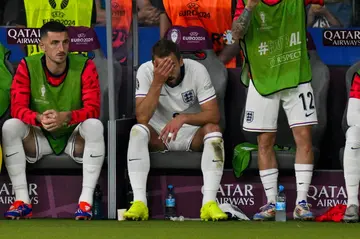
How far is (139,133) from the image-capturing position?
9977 millimetres

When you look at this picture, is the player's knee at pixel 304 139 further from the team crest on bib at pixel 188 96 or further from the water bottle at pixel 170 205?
the water bottle at pixel 170 205

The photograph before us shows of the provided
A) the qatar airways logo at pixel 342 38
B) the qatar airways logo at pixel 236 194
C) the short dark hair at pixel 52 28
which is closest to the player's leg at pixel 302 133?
the qatar airways logo at pixel 236 194

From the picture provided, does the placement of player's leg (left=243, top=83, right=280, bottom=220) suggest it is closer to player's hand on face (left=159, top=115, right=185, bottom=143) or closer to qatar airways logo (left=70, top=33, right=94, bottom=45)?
player's hand on face (left=159, top=115, right=185, bottom=143)

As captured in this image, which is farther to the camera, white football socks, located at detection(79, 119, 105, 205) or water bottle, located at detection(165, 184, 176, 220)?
water bottle, located at detection(165, 184, 176, 220)

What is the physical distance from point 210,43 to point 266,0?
786 mm

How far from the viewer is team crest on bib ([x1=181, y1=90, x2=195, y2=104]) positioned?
1024 centimetres

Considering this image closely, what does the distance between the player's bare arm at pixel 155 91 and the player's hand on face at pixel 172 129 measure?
0.61 feet

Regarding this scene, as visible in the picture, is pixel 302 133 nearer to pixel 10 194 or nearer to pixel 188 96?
pixel 188 96

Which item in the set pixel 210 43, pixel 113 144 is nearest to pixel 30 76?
pixel 113 144

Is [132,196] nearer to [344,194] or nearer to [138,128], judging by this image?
[138,128]

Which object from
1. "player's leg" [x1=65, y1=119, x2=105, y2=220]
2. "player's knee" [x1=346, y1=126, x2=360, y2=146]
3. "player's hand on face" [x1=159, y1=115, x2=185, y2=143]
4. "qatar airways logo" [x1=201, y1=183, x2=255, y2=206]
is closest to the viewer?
"player's knee" [x1=346, y1=126, x2=360, y2=146]

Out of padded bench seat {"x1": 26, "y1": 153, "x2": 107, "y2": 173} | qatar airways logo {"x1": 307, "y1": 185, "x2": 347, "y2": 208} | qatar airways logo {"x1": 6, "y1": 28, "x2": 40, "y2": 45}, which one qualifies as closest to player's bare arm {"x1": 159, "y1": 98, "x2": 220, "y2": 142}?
padded bench seat {"x1": 26, "y1": 153, "x2": 107, "y2": 173}

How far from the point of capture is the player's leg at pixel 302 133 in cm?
989

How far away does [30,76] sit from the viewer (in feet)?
33.9
